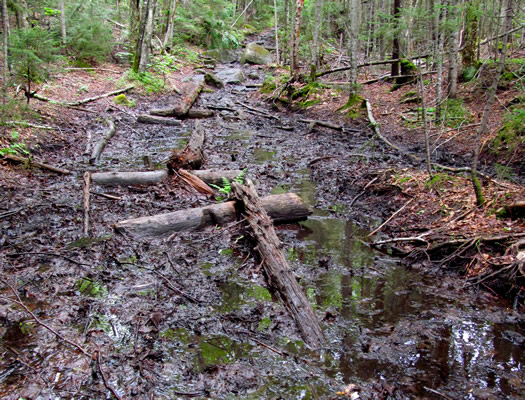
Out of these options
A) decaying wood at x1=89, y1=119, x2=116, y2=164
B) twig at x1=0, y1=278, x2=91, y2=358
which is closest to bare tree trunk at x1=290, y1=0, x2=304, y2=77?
decaying wood at x1=89, y1=119, x2=116, y2=164

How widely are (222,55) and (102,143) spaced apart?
2278 centimetres

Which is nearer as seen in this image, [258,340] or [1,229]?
[258,340]

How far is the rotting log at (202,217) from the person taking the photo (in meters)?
5.61

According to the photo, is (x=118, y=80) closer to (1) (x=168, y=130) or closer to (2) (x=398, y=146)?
(1) (x=168, y=130)

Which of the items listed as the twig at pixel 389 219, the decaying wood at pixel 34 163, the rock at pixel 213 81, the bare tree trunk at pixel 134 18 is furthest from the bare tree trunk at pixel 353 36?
the bare tree trunk at pixel 134 18

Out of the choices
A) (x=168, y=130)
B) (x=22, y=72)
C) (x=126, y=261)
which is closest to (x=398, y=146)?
(x=168, y=130)

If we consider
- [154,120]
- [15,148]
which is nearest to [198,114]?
[154,120]

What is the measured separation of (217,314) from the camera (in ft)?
13.2

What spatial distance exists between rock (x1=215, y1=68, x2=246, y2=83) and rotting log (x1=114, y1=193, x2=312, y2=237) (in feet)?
61.4

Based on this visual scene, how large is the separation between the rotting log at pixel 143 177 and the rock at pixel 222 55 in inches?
943

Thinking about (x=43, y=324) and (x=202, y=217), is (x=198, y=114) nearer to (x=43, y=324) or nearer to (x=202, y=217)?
(x=202, y=217)

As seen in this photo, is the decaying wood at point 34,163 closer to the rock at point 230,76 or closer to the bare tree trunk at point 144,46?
the bare tree trunk at point 144,46

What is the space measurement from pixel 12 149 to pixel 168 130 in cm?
555

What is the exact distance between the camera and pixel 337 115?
14.6 metres
